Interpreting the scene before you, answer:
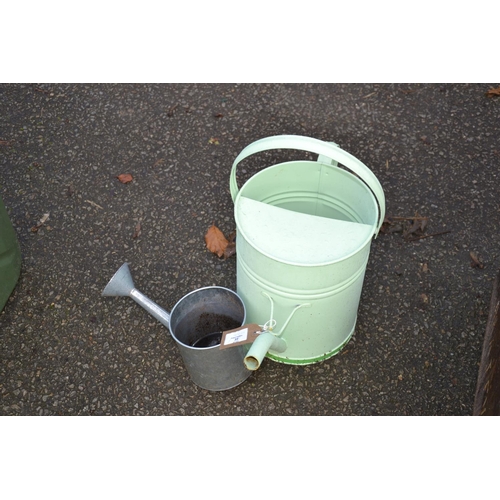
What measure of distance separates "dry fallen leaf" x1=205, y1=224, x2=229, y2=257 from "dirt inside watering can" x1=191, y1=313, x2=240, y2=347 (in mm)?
483

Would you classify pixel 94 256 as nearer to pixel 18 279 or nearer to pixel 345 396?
pixel 18 279

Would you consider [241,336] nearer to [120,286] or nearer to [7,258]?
[120,286]

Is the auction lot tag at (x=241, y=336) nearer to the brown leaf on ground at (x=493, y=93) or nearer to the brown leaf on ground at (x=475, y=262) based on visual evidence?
the brown leaf on ground at (x=475, y=262)

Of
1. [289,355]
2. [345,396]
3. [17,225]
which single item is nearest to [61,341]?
[17,225]

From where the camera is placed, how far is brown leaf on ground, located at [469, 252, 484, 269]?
108 inches

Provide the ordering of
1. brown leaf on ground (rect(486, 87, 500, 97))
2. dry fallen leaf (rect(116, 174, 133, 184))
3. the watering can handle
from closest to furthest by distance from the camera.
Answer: the watering can handle
dry fallen leaf (rect(116, 174, 133, 184))
brown leaf on ground (rect(486, 87, 500, 97))

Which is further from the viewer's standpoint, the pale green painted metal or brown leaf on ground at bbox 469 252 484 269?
brown leaf on ground at bbox 469 252 484 269

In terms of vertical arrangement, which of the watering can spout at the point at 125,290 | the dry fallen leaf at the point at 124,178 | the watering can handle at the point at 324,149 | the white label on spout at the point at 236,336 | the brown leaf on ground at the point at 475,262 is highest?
the watering can handle at the point at 324,149

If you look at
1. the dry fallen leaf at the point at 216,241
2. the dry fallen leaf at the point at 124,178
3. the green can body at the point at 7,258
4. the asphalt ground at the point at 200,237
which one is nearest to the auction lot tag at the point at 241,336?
the asphalt ground at the point at 200,237

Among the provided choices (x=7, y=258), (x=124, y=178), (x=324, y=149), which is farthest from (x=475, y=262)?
(x=7, y=258)

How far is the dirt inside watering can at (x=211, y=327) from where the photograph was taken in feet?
7.84

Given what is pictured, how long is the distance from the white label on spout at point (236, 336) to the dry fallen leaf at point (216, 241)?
2.61 feet

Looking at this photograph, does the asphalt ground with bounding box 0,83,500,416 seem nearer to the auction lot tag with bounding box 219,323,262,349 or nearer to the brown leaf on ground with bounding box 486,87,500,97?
the brown leaf on ground with bounding box 486,87,500,97

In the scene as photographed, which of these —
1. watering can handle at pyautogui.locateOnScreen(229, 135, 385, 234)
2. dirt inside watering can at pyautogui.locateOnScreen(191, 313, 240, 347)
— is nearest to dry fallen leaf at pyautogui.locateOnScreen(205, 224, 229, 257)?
dirt inside watering can at pyautogui.locateOnScreen(191, 313, 240, 347)
